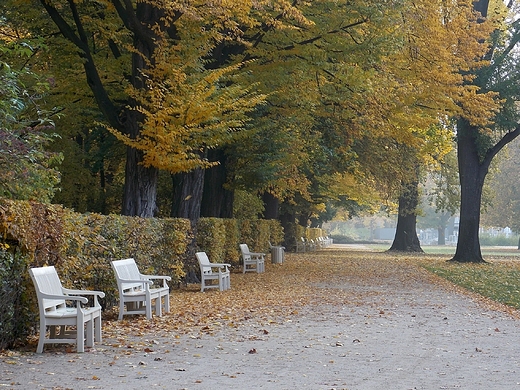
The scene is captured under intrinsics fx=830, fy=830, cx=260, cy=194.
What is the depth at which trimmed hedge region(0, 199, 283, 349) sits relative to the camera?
29.3ft

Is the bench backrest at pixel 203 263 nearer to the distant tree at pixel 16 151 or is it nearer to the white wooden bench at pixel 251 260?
the distant tree at pixel 16 151

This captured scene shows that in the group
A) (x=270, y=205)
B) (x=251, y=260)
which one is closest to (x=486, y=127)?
(x=251, y=260)

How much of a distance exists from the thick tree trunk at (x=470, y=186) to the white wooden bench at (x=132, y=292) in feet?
74.2

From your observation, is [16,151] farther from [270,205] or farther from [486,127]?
[270,205]

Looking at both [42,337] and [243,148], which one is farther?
[243,148]

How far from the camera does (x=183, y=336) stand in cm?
1042

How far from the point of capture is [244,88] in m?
20.8

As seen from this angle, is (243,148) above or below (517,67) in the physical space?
below

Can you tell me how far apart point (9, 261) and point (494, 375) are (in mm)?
5110

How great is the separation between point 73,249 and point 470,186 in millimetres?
25011

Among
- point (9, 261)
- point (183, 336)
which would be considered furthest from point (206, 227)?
point (9, 261)

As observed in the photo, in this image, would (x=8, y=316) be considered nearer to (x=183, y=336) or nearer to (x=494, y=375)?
(x=183, y=336)

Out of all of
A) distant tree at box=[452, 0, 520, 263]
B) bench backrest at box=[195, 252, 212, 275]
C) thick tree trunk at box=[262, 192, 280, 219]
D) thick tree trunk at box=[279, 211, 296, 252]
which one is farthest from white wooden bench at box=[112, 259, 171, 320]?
thick tree trunk at box=[279, 211, 296, 252]

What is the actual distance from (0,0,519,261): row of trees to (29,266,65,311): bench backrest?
426 centimetres
